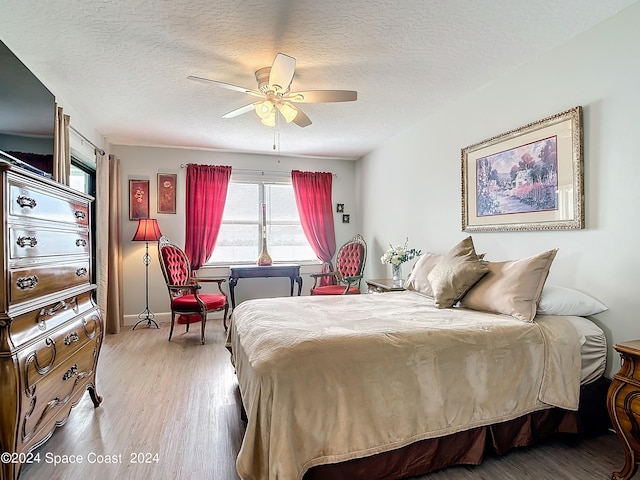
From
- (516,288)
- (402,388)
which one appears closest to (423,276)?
(516,288)

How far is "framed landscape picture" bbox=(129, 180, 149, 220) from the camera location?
4.92 metres

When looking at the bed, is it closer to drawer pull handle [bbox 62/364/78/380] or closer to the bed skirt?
the bed skirt

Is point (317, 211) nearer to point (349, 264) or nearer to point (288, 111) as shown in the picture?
point (349, 264)

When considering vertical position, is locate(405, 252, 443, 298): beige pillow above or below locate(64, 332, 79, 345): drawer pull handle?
above

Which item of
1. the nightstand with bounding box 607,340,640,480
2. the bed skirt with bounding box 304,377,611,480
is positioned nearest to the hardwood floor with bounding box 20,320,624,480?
the bed skirt with bounding box 304,377,611,480

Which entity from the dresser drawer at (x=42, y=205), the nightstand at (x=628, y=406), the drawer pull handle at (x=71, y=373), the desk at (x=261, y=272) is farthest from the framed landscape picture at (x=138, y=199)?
the nightstand at (x=628, y=406)

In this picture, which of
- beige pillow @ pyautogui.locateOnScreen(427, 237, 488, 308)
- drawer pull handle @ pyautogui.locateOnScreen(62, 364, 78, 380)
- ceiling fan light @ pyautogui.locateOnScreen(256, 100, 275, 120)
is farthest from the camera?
ceiling fan light @ pyautogui.locateOnScreen(256, 100, 275, 120)

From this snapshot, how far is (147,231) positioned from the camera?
4.64 metres

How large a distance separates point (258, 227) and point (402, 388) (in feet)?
13.9

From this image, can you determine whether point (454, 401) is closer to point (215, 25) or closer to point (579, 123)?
point (579, 123)

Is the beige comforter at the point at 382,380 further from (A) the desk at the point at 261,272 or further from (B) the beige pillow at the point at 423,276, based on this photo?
(A) the desk at the point at 261,272

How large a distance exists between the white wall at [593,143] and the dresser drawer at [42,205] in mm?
3164

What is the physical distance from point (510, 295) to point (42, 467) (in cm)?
279

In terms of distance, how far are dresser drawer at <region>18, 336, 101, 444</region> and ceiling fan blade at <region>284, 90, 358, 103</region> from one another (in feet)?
7.40
